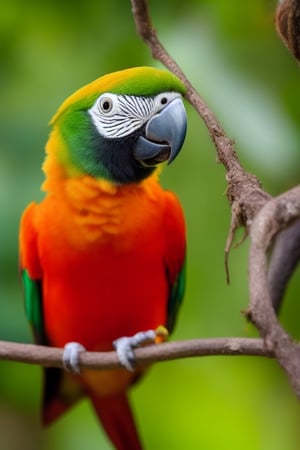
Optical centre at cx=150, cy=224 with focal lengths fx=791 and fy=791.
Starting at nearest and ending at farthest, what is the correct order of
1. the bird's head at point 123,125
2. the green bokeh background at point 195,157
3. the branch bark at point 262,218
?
the branch bark at point 262,218, the bird's head at point 123,125, the green bokeh background at point 195,157

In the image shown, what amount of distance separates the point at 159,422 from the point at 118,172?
582mm

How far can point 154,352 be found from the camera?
Result: 0.79 metres

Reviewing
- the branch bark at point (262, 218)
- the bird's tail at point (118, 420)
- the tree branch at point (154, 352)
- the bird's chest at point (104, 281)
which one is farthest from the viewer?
the bird's tail at point (118, 420)

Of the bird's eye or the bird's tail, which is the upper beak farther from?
the bird's tail

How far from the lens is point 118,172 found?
115 cm

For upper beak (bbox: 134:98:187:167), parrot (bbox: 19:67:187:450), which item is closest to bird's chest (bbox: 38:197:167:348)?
parrot (bbox: 19:67:187:450)

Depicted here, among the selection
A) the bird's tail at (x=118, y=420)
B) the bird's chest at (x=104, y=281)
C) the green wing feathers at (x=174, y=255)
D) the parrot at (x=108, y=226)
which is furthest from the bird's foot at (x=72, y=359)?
the bird's tail at (x=118, y=420)

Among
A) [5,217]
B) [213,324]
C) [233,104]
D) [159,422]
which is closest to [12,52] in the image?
[5,217]

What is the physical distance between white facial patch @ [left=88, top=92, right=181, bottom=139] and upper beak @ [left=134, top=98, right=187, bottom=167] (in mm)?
10

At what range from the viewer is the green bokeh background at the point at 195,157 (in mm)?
1271

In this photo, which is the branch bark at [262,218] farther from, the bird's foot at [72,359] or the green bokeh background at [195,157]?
the green bokeh background at [195,157]

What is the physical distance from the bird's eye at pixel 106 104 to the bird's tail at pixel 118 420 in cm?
58

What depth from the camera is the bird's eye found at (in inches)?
41.5

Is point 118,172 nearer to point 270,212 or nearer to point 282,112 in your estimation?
point 282,112
